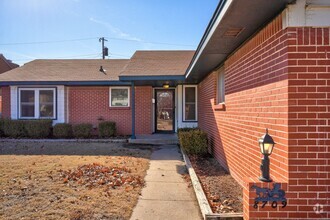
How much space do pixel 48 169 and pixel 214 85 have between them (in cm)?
508

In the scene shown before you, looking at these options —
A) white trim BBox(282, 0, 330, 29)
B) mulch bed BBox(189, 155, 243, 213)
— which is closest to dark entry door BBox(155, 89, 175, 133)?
mulch bed BBox(189, 155, 243, 213)

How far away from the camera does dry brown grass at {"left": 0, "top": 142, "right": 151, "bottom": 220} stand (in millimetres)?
3816

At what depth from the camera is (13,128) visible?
1223 centimetres

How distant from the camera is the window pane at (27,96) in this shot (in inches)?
514

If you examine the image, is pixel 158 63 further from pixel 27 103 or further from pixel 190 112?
pixel 27 103

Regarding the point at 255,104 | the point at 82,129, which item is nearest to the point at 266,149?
the point at 255,104

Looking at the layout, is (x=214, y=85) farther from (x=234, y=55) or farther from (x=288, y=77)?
(x=288, y=77)

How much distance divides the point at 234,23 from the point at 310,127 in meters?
1.74

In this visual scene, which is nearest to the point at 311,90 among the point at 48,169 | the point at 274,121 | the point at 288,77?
the point at 288,77

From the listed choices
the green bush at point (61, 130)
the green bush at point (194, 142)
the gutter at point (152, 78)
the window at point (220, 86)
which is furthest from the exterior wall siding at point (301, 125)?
the green bush at point (61, 130)

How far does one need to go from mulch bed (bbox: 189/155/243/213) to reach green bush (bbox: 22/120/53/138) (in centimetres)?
803

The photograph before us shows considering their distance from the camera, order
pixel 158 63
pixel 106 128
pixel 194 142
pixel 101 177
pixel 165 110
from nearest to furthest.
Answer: pixel 101 177 < pixel 194 142 < pixel 106 128 < pixel 158 63 < pixel 165 110

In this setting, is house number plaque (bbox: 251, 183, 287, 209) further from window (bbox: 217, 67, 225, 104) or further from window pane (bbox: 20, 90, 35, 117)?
window pane (bbox: 20, 90, 35, 117)

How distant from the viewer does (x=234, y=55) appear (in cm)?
545
